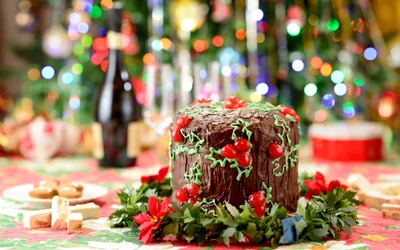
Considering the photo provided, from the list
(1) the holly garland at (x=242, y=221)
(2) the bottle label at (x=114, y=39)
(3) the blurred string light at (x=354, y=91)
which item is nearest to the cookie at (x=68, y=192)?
(1) the holly garland at (x=242, y=221)

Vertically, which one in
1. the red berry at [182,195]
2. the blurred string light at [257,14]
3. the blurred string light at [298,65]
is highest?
the blurred string light at [257,14]

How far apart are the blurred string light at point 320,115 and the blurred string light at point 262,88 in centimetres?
29

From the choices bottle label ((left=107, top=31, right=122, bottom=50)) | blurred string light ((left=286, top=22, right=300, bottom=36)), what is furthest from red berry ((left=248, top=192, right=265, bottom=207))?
blurred string light ((left=286, top=22, right=300, bottom=36))

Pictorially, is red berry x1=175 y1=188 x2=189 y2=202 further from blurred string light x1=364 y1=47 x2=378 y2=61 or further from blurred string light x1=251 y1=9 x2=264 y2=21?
blurred string light x1=364 y1=47 x2=378 y2=61

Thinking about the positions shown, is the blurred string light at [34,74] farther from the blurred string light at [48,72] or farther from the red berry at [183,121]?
the red berry at [183,121]

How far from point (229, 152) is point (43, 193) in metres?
0.54

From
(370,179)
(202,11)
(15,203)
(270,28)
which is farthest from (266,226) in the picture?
(270,28)

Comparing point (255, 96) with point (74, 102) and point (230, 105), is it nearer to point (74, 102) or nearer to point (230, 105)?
point (74, 102)

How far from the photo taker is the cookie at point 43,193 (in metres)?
1.58

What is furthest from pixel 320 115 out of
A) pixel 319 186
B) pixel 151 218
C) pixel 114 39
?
pixel 151 218

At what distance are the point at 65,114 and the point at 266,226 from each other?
2004mm

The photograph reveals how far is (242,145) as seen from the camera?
1321 mm

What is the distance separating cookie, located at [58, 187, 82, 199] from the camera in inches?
62.0

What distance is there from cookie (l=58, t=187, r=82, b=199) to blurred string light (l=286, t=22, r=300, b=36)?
1.86 metres
